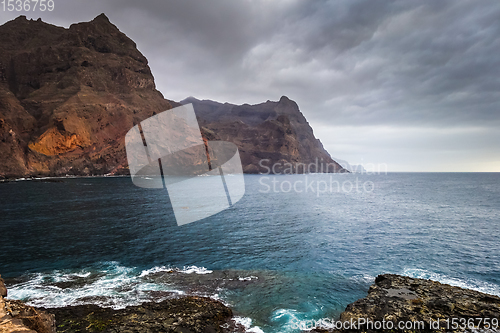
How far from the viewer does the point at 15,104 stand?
4461 inches

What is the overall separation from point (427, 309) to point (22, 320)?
52.6ft

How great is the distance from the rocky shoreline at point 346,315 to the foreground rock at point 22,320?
3 centimetres

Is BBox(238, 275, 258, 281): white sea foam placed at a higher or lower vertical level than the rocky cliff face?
lower

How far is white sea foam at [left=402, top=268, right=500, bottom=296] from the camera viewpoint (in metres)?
16.0

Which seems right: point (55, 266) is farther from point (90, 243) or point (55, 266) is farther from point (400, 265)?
point (400, 265)

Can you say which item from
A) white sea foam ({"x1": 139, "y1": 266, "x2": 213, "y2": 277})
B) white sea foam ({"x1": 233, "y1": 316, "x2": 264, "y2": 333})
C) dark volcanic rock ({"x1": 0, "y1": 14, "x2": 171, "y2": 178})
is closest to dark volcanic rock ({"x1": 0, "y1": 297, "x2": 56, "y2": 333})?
white sea foam ({"x1": 233, "y1": 316, "x2": 264, "y2": 333})

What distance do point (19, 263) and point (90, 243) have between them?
569 cm

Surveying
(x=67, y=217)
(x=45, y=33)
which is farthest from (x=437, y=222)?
(x=45, y=33)

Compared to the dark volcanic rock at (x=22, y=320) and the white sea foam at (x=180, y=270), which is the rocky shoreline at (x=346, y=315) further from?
the white sea foam at (x=180, y=270)

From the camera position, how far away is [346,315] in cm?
1062

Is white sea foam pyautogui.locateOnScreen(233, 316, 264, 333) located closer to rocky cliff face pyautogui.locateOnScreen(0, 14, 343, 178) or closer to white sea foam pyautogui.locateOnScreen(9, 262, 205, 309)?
white sea foam pyautogui.locateOnScreen(9, 262, 205, 309)

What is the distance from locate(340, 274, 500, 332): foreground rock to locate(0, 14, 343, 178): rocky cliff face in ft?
427

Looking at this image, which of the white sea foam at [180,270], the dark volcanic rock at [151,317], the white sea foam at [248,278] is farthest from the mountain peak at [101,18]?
the white sea foam at [248,278]

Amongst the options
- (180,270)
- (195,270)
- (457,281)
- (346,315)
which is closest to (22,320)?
(180,270)
